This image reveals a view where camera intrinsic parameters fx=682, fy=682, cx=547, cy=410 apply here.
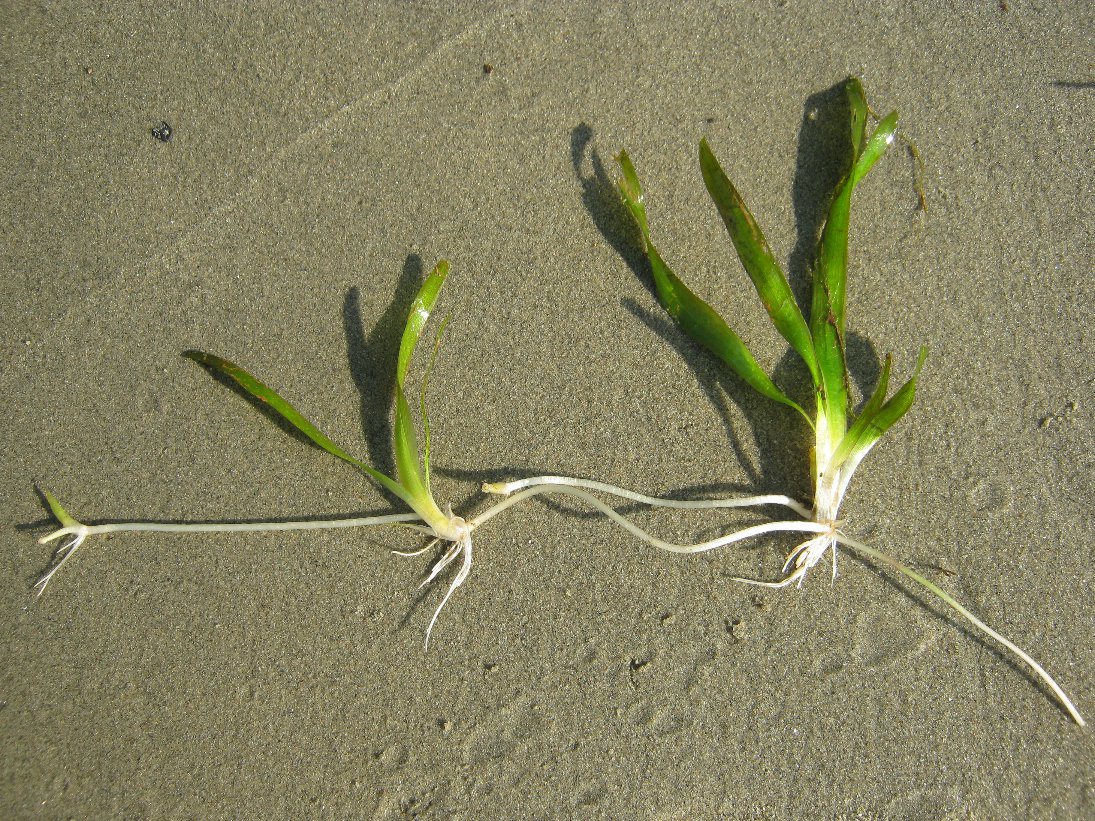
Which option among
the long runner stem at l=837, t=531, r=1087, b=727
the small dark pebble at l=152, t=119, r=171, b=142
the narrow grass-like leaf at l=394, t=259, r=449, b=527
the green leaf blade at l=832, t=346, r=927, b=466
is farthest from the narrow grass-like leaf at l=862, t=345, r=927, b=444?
the small dark pebble at l=152, t=119, r=171, b=142

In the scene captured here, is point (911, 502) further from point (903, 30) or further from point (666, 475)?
point (903, 30)

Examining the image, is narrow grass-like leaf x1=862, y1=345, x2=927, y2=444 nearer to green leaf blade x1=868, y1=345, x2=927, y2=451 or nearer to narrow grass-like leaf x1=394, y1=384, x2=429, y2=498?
green leaf blade x1=868, y1=345, x2=927, y2=451

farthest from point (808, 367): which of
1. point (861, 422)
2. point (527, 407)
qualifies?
point (527, 407)

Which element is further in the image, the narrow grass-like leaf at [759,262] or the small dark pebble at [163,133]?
the small dark pebble at [163,133]

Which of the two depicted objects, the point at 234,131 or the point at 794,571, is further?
the point at 234,131

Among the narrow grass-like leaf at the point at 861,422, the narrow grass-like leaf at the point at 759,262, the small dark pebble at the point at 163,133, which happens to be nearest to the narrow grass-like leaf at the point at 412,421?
the narrow grass-like leaf at the point at 759,262

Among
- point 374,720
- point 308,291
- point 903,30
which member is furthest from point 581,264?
point 374,720

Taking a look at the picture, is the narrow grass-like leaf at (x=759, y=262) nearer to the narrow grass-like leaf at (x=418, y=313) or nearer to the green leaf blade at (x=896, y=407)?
the green leaf blade at (x=896, y=407)
